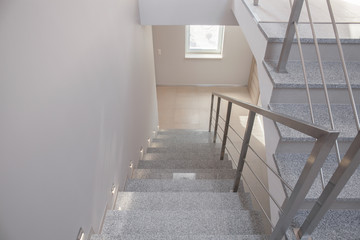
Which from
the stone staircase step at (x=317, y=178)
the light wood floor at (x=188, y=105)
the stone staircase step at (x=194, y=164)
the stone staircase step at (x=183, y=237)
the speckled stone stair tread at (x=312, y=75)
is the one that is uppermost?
the speckled stone stair tread at (x=312, y=75)

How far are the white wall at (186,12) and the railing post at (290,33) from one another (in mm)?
1523

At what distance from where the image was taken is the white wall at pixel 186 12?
9.08ft

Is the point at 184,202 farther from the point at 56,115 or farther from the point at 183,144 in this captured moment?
the point at 183,144

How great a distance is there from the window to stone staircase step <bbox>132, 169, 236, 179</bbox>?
4089mm

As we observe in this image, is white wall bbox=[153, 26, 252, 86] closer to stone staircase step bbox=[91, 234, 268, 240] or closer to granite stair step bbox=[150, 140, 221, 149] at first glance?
granite stair step bbox=[150, 140, 221, 149]

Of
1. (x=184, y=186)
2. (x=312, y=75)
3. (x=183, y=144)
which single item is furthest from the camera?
(x=183, y=144)

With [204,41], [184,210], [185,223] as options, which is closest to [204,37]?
[204,41]

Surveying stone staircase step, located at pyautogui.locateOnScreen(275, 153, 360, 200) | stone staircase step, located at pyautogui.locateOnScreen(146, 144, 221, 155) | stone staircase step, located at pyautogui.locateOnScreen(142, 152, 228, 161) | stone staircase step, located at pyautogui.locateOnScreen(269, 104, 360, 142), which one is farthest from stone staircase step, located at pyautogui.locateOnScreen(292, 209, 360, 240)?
stone staircase step, located at pyautogui.locateOnScreen(146, 144, 221, 155)

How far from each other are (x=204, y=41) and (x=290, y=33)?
15.2 feet

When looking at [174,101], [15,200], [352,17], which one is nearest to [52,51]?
[15,200]

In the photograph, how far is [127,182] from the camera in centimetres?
219

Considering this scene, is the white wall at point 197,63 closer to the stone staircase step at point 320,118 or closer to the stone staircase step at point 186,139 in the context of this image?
the stone staircase step at point 186,139

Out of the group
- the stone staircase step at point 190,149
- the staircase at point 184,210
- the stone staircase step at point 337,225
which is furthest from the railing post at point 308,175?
the stone staircase step at point 190,149

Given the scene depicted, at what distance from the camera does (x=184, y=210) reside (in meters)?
1.59
